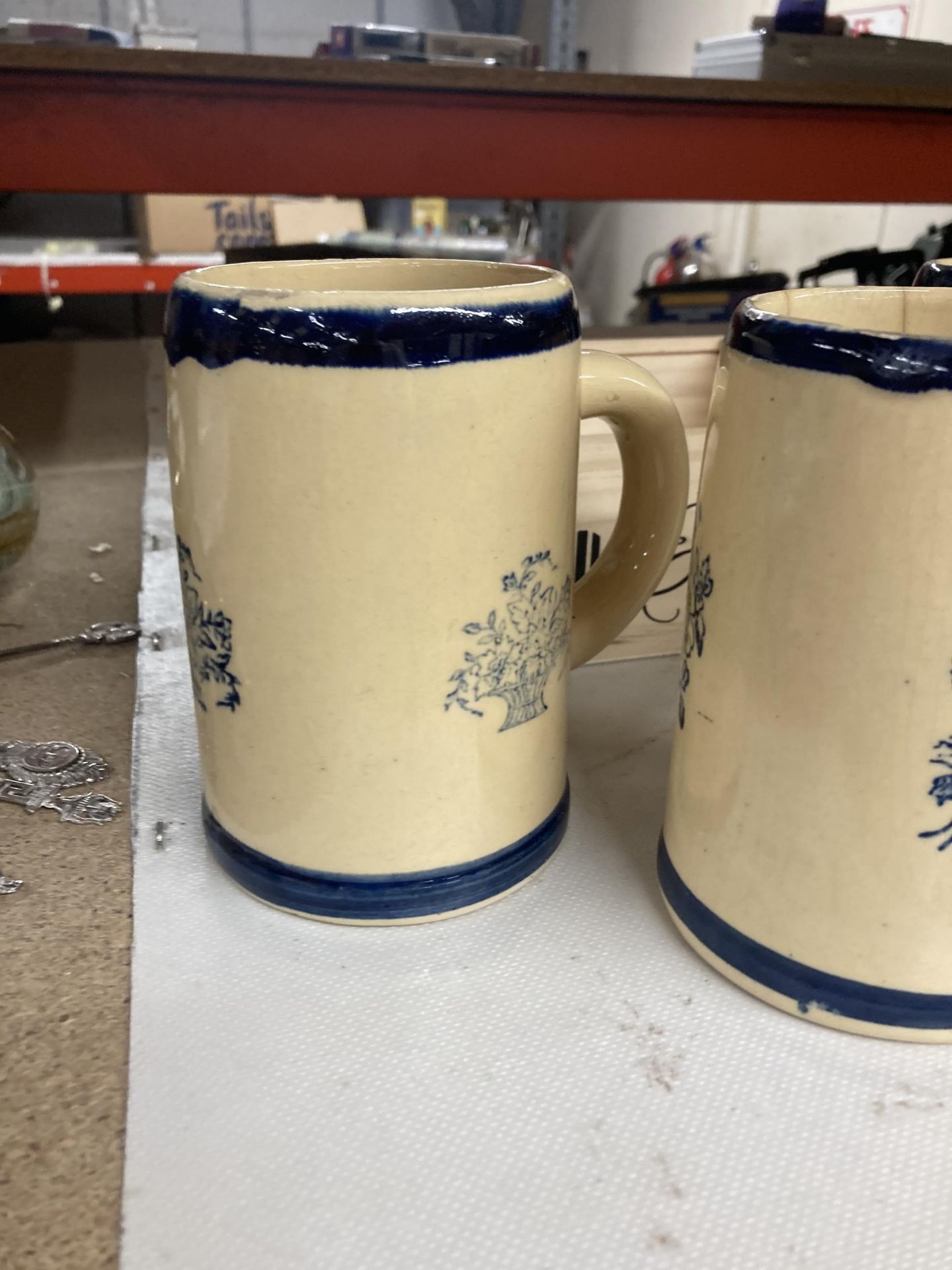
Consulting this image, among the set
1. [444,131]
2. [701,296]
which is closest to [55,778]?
[444,131]

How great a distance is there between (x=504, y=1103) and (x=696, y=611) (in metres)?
0.14

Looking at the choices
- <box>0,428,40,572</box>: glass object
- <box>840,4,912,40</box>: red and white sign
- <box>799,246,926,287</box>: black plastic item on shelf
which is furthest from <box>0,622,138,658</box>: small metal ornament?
<box>840,4,912,40</box>: red and white sign

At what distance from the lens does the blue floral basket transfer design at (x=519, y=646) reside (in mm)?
288

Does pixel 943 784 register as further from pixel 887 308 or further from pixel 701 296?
pixel 701 296

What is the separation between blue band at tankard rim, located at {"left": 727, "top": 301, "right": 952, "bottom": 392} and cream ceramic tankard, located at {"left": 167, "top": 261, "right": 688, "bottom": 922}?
2.6 inches

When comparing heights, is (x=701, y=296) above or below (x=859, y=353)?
below

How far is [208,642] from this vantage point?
0.30 m

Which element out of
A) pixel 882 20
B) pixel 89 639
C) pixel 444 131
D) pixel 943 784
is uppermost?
pixel 882 20

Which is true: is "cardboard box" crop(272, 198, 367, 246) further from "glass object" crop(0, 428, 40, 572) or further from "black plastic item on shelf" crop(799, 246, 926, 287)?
"glass object" crop(0, 428, 40, 572)

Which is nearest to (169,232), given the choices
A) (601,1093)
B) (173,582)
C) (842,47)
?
(842,47)

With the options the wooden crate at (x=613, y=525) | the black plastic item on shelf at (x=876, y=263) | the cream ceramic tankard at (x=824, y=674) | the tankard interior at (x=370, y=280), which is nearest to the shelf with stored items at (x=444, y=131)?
the black plastic item on shelf at (x=876, y=263)

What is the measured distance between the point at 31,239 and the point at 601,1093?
2.20 m

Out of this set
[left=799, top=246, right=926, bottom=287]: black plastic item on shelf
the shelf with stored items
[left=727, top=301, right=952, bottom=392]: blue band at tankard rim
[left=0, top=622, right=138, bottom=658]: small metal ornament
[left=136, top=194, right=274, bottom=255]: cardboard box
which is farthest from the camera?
[left=136, top=194, right=274, bottom=255]: cardboard box

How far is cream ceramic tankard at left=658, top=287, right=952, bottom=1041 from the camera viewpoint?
0.73 ft
